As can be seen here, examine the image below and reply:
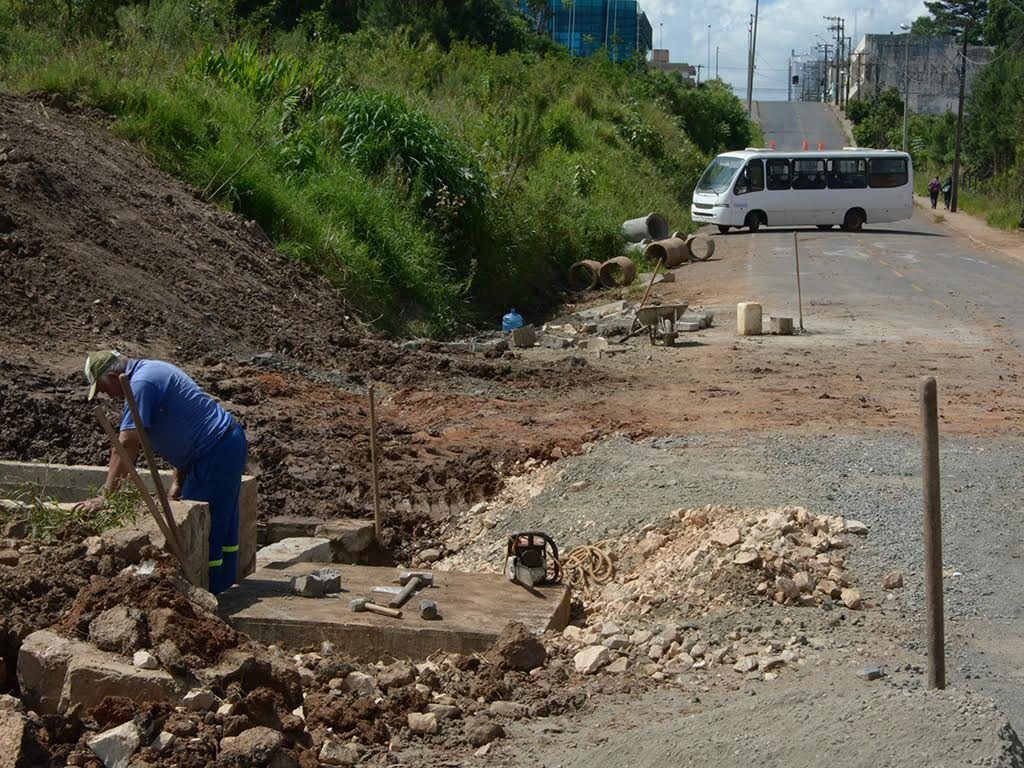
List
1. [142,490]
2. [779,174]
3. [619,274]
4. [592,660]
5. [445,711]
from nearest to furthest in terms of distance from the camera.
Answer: [445,711], [142,490], [592,660], [619,274], [779,174]

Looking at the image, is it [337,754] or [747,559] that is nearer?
[337,754]

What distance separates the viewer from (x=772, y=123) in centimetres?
10256

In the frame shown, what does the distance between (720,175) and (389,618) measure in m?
34.3

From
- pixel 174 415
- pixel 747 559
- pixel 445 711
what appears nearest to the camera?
pixel 445 711

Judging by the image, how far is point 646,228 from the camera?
3309 centimetres

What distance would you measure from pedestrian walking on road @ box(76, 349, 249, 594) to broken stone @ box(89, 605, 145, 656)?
4.74ft

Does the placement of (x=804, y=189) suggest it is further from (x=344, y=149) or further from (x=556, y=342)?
(x=556, y=342)

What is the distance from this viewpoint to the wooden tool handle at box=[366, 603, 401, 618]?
284 inches

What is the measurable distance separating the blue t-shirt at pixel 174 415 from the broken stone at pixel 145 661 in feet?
6.44

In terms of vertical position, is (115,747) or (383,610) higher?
(115,747)

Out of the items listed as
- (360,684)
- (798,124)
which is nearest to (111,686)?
(360,684)

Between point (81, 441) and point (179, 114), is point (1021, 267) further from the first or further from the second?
point (81, 441)

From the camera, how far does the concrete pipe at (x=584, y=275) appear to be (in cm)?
2650

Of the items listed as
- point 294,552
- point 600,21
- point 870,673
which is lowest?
point 294,552
